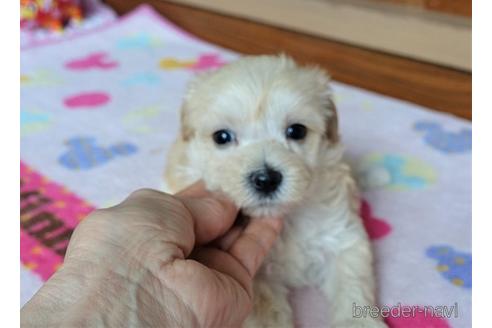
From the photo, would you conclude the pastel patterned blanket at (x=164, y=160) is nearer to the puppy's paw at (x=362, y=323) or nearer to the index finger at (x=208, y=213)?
the puppy's paw at (x=362, y=323)

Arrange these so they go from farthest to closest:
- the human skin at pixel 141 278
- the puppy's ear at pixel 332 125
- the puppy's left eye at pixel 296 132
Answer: the puppy's ear at pixel 332 125 → the puppy's left eye at pixel 296 132 → the human skin at pixel 141 278

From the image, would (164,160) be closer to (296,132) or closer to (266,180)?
(296,132)

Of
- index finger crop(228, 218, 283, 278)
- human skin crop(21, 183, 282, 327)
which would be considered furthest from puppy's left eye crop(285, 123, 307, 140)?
human skin crop(21, 183, 282, 327)

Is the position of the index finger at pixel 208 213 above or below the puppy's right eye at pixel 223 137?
below

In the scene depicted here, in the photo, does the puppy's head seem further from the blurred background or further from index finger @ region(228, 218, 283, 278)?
the blurred background

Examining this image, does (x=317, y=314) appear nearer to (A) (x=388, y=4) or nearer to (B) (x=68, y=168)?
(B) (x=68, y=168)

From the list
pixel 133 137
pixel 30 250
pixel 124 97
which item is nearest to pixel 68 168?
pixel 133 137

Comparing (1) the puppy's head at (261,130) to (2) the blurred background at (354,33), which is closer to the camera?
(1) the puppy's head at (261,130)

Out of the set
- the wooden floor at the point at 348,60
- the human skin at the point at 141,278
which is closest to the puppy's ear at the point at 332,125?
the human skin at the point at 141,278

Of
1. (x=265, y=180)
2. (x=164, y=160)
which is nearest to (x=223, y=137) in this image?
(x=265, y=180)
